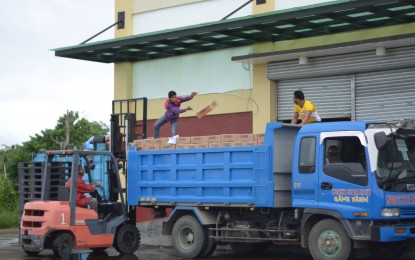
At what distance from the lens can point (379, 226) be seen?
13.9 m

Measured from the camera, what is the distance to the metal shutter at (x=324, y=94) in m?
20.2

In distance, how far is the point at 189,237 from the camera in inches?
676

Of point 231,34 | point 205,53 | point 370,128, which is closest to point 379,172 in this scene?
point 370,128

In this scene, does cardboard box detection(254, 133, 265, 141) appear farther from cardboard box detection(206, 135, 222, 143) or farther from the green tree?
the green tree

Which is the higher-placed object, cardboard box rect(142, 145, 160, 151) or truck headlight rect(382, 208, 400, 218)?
cardboard box rect(142, 145, 160, 151)

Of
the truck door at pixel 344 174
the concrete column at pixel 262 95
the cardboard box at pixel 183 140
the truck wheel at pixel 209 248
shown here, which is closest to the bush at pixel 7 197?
the concrete column at pixel 262 95

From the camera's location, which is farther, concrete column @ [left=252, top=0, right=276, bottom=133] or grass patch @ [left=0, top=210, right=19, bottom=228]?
grass patch @ [left=0, top=210, right=19, bottom=228]

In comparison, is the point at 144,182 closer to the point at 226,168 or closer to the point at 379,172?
the point at 226,168

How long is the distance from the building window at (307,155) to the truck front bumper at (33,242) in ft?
18.4

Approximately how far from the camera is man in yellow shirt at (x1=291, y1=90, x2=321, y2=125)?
1627 cm

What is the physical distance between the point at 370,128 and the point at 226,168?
3.30 m

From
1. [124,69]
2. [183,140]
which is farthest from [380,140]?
[124,69]

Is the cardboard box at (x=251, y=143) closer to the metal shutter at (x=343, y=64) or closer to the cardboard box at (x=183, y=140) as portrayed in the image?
the cardboard box at (x=183, y=140)

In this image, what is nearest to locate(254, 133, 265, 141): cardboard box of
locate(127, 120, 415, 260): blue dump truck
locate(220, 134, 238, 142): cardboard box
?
locate(127, 120, 415, 260): blue dump truck
